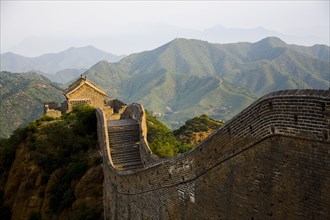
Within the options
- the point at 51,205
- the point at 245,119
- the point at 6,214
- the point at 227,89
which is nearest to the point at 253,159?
the point at 245,119

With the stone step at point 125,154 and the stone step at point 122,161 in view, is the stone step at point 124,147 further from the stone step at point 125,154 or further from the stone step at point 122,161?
the stone step at point 122,161

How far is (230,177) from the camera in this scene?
28.0 ft

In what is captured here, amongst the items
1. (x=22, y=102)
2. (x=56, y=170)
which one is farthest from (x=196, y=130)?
(x=22, y=102)

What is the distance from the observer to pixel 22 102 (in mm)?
103375

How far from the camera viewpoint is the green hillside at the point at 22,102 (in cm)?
9371

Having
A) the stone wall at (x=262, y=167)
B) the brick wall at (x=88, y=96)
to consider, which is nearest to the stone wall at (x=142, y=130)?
the stone wall at (x=262, y=167)

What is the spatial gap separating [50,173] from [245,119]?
→ 15384mm

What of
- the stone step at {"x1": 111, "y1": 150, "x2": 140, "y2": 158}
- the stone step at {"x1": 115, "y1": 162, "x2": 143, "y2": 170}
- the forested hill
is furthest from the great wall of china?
the forested hill

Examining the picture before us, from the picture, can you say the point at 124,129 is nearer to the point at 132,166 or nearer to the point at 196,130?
the point at 132,166

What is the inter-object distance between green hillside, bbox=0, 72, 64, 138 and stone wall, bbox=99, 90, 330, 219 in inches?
3200

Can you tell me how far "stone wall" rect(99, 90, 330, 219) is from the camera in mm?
6492

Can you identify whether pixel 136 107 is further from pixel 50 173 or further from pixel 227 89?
pixel 227 89

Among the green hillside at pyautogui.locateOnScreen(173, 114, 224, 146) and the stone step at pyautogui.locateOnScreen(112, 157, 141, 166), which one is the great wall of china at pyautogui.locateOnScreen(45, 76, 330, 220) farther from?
the green hillside at pyautogui.locateOnScreen(173, 114, 224, 146)

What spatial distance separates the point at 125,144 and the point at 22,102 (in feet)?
308
